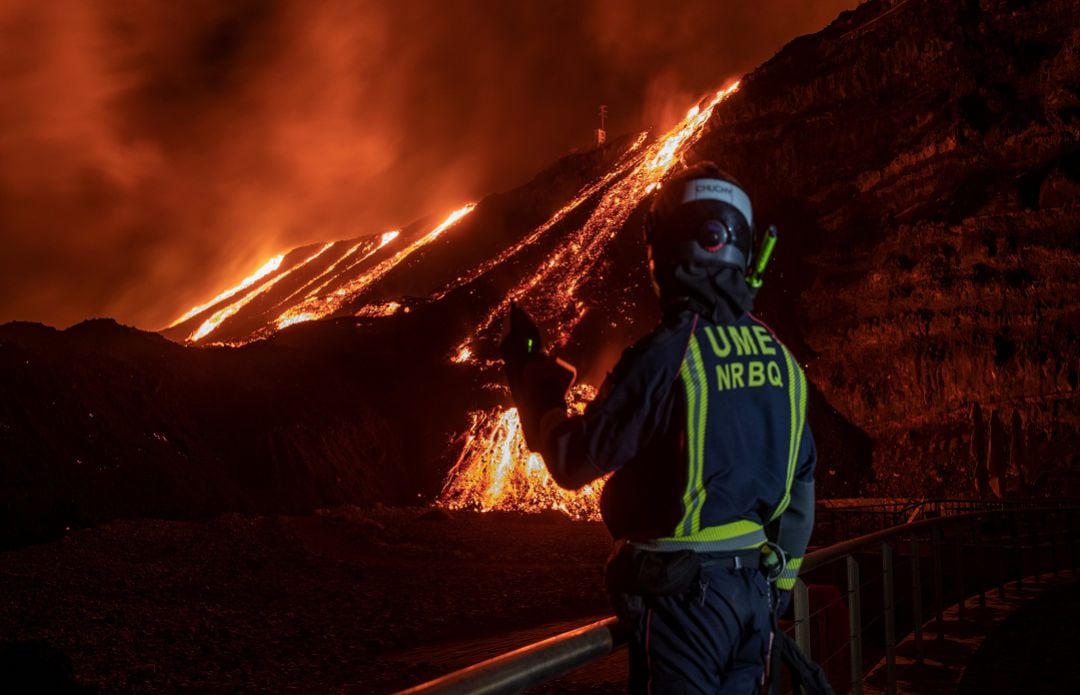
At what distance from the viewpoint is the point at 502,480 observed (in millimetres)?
42344

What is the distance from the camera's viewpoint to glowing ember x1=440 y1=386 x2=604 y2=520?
129 ft

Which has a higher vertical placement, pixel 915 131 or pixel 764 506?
pixel 915 131

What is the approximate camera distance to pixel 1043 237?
131 feet

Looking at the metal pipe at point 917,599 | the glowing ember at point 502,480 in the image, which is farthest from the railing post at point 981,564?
the glowing ember at point 502,480

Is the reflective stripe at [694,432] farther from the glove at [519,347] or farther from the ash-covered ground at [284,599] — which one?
the ash-covered ground at [284,599]

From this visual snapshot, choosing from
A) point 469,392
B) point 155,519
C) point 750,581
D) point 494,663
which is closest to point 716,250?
point 750,581

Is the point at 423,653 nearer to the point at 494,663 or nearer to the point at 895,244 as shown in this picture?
the point at 494,663

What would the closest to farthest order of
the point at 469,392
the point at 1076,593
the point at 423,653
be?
the point at 1076,593
the point at 423,653
the point at 469,392

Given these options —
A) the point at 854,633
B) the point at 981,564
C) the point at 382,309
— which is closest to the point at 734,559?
the point at 854,633

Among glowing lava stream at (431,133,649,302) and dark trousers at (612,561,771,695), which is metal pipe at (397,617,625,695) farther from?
glowing lava stream at (431,133,649,302)

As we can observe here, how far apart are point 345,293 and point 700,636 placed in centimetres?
8570

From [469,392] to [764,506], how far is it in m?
46.6

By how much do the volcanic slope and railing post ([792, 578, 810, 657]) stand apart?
88.3 ft

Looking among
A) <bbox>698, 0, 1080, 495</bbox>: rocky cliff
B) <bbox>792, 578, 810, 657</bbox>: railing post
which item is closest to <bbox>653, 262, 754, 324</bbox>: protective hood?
<bbox>792, 578, 810, 657</bbox>: railing post
